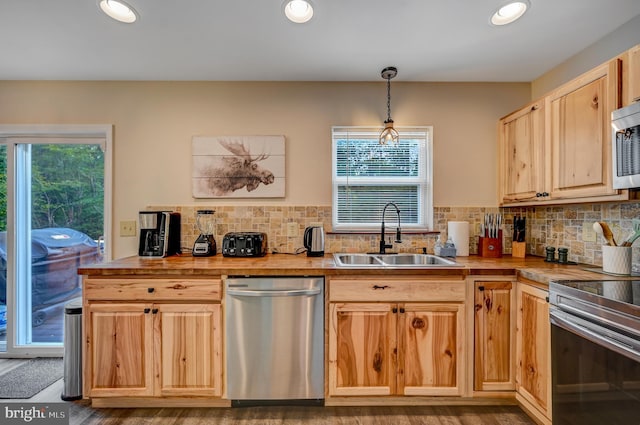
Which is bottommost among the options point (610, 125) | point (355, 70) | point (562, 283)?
point (562, 283)

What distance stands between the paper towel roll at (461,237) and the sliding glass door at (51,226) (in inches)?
113

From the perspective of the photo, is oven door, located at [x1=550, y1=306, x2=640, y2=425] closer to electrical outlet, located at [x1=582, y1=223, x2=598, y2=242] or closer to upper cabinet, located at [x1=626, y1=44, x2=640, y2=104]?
electrical outlet, located at [x1=582, y1=223, x2=598, y2=242]

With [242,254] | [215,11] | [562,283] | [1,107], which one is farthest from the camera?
[1,107]

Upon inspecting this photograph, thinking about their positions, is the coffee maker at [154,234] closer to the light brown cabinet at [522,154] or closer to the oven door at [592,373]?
the oven door at [592,373]

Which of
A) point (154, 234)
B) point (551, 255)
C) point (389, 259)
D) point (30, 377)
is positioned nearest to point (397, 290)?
point (389, 259)

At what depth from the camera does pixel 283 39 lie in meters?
1.93

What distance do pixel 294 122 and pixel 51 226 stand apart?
7.42 ft

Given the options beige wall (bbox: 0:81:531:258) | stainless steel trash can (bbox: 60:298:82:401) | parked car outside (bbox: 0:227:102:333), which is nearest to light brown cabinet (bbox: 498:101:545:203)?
beige wall (bbox: 0:81:531:258)

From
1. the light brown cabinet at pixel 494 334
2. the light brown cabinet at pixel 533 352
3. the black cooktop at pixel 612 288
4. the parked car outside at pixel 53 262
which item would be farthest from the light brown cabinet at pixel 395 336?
the parked car outside at pixel 53 262

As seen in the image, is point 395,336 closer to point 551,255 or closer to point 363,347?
point 363,347

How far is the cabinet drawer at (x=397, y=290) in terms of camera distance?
73.5 inches

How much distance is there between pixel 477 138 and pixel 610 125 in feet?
3.40

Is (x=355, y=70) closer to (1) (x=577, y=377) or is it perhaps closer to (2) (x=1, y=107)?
(1) (x=577, y=377)

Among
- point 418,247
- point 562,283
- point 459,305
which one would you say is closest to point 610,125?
point 562,283
